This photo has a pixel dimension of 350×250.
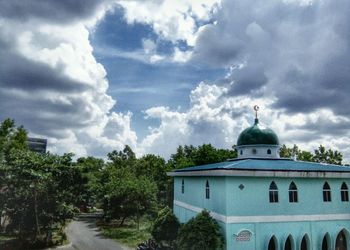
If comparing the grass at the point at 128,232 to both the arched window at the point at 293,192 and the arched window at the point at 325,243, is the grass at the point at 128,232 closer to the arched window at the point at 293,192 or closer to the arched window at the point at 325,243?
the arched window at the point at 293,192

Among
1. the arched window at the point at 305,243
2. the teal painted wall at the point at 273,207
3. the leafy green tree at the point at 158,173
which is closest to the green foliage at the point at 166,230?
the teal painted wall at the point at 273,207

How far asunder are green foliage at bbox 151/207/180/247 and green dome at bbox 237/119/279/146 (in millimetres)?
8023

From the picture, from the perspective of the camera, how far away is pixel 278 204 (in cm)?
1830

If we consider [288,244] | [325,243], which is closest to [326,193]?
[325,243]

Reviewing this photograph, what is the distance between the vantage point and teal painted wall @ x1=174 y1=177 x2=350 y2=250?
17406 millimetres

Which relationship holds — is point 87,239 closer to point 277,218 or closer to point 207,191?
point 207,191

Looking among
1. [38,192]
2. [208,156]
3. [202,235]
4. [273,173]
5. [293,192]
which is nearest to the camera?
[202,235]

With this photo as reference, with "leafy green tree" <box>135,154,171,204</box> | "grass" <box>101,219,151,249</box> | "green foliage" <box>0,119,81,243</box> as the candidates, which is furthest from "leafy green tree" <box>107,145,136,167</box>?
"green foliage" <box>0,119,81,243</box>

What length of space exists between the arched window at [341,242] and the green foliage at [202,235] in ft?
27.7

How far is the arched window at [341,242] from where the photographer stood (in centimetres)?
2002

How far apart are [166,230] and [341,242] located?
1179 centimetres

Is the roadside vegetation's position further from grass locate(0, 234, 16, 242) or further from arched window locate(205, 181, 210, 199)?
arched window locate(205, 181, 210, 199)

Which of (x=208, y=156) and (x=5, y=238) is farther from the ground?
(x=208, y=156)

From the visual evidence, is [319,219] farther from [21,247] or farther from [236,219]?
[21,247]
